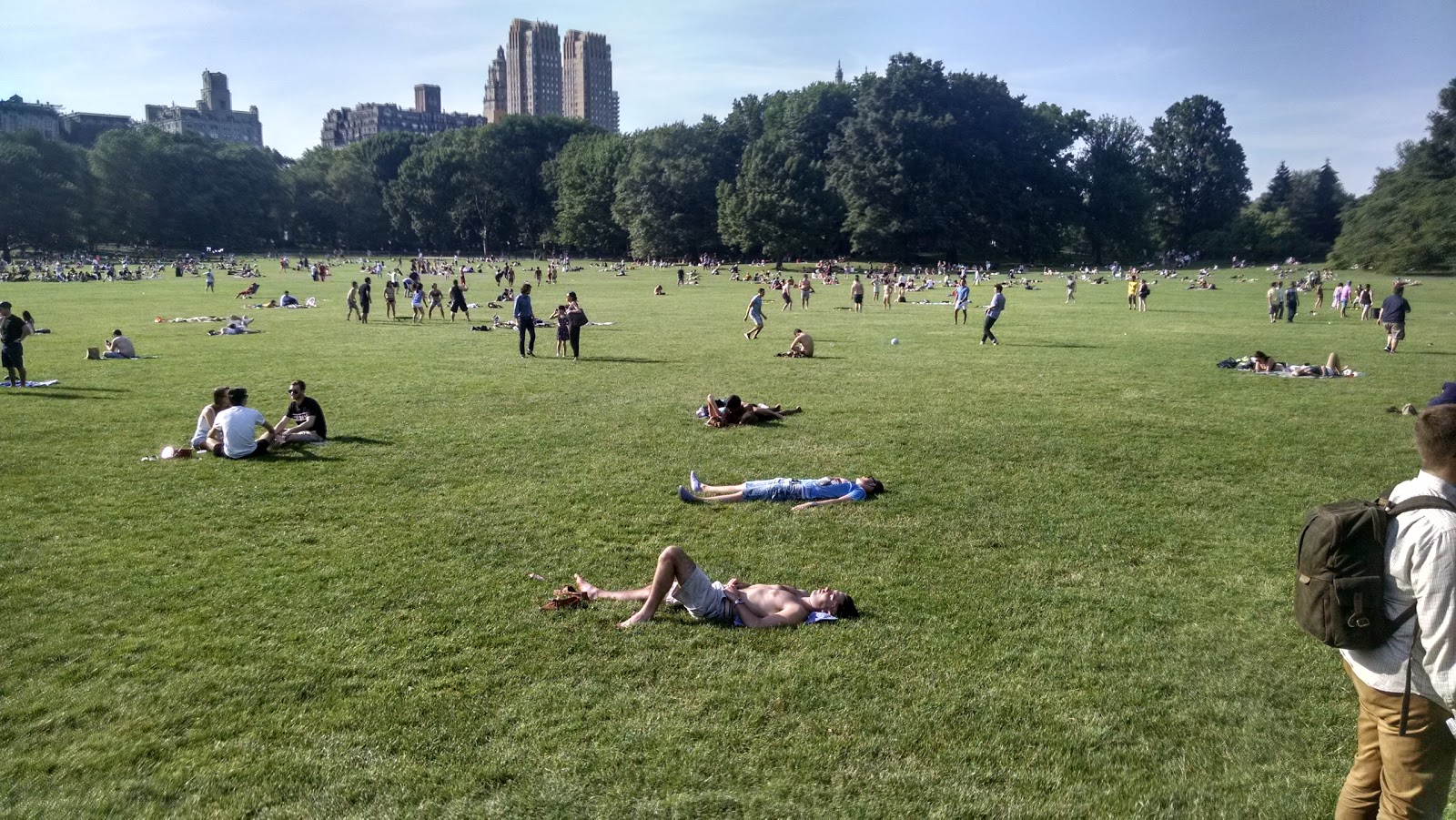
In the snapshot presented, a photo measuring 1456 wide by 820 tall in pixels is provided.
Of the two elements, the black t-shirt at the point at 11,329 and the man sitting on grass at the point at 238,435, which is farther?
the black t-shirt at the point at 11,329

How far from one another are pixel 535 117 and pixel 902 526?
121681 millimetres

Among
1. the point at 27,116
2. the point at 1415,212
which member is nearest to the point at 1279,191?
the point at 1415,212

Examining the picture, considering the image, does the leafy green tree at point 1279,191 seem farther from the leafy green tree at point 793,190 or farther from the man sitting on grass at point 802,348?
the man sitting on grass at point 802,348

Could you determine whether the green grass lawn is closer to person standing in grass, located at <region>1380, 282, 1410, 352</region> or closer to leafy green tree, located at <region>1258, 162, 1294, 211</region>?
person standing in grass, located at <region>1380, 282, 1410, 352</region>

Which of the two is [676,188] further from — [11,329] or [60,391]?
[60,391]

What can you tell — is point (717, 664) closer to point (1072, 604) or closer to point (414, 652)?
point (414, 652)

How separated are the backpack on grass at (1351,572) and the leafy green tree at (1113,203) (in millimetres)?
91492

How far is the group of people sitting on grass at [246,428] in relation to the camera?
11938 millimetres

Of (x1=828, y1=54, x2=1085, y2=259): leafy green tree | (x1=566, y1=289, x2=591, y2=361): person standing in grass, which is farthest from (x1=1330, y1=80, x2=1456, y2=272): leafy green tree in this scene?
(x1=566, y1=289, x2=591, y2=361): person standing in grass

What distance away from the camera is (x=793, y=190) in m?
79.6

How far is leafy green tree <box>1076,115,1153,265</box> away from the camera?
8812 centimetres

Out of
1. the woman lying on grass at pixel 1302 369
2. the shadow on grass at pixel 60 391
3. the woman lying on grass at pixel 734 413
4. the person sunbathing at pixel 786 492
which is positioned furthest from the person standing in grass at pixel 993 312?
the shadow on grass at pixel 60 391

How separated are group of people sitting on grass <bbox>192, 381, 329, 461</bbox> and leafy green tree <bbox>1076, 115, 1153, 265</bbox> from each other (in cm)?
8631

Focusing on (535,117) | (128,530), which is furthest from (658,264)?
(128,530)
